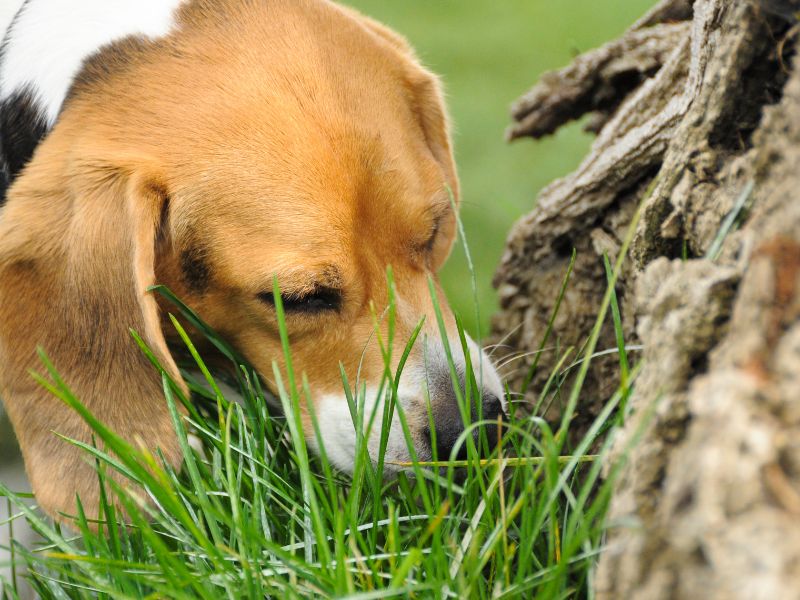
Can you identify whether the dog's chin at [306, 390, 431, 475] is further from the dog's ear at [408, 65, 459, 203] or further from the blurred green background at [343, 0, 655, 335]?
the blurred green background at [343, 0, 655, 335]

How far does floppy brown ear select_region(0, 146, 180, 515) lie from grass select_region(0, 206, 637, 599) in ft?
0.43

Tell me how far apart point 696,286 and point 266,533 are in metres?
1.07

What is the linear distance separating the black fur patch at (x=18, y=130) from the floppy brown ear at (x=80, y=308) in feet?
0.94

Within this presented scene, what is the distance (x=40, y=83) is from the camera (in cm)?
261

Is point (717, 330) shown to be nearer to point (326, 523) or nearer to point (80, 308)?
point (326, 523)

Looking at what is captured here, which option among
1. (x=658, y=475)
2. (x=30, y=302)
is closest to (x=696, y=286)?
(x=658, y=475)

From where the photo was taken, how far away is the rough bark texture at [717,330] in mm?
1058

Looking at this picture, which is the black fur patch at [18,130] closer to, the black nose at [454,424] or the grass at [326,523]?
the grass at [326,523]

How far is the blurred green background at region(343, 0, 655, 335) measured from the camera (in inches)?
191

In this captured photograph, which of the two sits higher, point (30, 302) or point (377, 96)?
point (377, 96)

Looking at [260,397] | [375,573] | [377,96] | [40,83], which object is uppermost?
[40,83]

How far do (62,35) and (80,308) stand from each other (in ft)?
2.99

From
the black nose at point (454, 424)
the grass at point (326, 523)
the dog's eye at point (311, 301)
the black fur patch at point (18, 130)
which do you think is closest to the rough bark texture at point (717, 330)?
the grass at point (326, 523)

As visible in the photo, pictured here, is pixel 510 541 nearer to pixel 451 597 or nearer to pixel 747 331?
pixel 451 597
